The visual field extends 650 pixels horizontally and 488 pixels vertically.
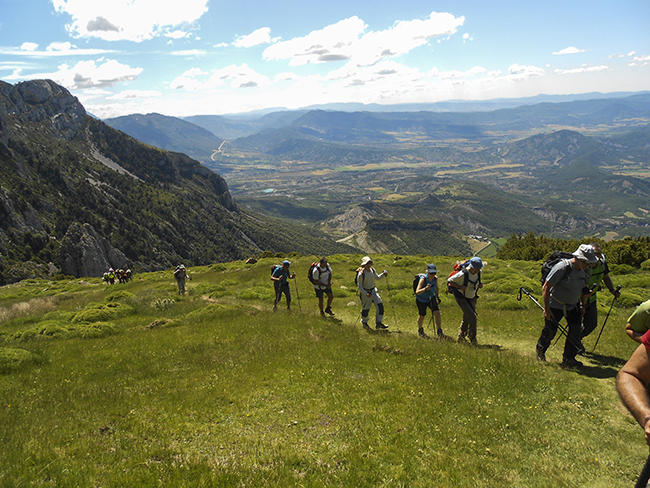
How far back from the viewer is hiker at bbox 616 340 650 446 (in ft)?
12.3

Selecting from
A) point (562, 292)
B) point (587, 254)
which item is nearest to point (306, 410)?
point (562, 292)

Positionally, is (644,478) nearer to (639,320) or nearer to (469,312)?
(639,320)

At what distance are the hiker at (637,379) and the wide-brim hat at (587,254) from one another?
8.39m

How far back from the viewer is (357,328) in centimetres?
1759

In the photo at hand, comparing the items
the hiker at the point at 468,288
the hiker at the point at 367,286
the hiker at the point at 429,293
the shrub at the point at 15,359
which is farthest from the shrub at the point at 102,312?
the hiker at the point at 468,288

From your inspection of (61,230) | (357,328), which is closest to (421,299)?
(357,328)

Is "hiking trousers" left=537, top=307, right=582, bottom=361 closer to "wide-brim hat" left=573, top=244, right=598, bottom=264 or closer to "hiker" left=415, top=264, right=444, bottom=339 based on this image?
"wide-brim hat" left=573, top=244, right=598, bottom=264

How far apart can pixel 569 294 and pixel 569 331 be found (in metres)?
1.41

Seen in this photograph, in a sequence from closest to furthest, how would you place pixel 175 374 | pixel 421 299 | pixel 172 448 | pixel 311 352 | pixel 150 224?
pixel 172 448, pixel 175 374, pixel 311 352, pixel 421 299, pixel 150 224

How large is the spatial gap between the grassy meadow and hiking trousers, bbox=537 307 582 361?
67cm

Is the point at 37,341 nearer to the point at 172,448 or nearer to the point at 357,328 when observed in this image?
the point at 172,448

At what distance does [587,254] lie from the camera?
11.0 m

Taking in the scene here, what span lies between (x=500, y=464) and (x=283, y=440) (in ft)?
15.6

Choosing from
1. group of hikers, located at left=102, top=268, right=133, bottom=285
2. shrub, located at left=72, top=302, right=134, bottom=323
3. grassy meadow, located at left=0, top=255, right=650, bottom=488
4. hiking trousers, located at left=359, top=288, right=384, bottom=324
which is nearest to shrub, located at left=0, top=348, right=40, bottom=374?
grassy meadow, located at left=0, top=255, right=650, bottom=488
